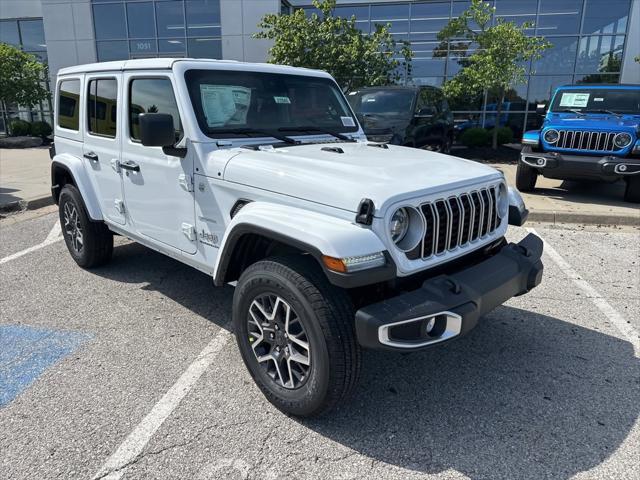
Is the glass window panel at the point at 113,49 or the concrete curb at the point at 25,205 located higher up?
the glass window panel at the point at 113,49

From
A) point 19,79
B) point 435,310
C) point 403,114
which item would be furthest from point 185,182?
point 19,79

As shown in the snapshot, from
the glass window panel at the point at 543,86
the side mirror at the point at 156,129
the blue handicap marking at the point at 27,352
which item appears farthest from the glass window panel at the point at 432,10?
the blue handicap marking at the point at 27,352

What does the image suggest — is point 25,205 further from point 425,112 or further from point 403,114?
point 425,112

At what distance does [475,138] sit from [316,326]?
14221mm

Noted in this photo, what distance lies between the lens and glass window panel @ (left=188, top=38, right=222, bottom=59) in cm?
1881

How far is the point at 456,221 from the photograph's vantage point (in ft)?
9.20

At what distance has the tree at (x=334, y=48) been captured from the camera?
48.1 ft

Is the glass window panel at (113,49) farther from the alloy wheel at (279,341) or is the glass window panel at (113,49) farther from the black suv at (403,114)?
the alloy wheel at (279,341)

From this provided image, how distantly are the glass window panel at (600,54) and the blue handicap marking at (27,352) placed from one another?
18.5 m

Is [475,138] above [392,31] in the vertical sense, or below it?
below

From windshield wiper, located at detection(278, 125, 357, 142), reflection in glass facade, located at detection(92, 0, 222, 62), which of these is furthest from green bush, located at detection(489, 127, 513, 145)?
windshield wiper, located at detection(278, 125, 357, 142)

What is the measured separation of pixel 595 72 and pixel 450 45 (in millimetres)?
5088

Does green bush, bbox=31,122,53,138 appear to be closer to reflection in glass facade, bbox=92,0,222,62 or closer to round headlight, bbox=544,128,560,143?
reflection in glass facade, bbox=92,0,222,62

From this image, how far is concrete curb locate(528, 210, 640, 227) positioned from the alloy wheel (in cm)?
560
